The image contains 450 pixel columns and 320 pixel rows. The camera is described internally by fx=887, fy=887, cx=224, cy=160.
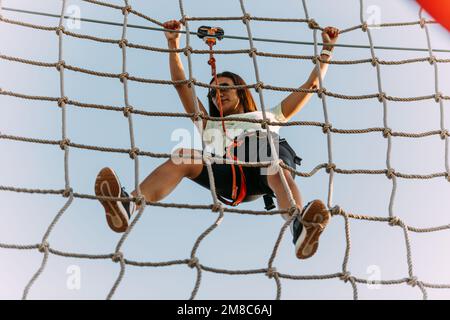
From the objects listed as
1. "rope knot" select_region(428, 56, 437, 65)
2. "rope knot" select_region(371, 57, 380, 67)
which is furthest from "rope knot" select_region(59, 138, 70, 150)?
"rope knot" select_region(428, 56, 437, 65)

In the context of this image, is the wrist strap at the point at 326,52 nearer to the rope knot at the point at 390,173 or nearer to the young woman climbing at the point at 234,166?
the young woman climbing at the point at 234,166

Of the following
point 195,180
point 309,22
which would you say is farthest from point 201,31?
point 195,180

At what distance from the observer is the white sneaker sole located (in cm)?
243

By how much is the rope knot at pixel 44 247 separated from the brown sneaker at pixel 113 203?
20 centimetres

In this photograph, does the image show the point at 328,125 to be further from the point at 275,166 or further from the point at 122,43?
the point at 122,43

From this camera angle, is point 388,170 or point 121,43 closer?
point 388,170

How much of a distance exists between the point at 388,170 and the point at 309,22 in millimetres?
715

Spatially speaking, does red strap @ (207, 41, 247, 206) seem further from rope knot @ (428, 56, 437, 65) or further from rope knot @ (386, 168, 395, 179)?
rope knot @ (428, 56, 437, 65)

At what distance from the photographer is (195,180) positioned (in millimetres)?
2824

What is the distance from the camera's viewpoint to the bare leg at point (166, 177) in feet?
8.73

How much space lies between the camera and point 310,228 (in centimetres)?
235

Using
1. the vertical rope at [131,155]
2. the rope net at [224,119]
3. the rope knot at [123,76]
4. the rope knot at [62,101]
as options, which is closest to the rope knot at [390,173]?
the rope net at [224,119]
